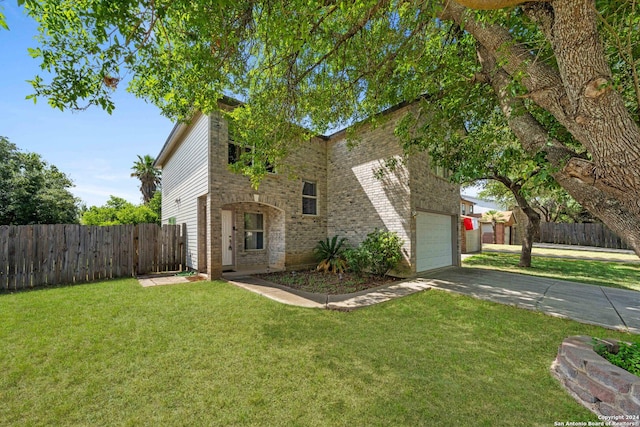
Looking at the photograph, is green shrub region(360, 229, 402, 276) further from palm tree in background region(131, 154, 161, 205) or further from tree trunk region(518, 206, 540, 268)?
palm tree in background region(131, 154, 161, 205)

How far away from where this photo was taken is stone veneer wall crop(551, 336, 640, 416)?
6.92 ft

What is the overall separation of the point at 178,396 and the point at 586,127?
444 centimetres

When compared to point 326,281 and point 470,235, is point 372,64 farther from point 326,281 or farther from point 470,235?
point 470,235

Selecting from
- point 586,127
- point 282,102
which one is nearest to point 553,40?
point 586,127

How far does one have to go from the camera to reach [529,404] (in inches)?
93.9

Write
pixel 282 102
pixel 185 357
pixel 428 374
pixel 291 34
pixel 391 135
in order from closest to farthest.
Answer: pixel 428 374 < pixel 185 357 < pixel 291 34 < pixel 282 102 < pixel 391 135

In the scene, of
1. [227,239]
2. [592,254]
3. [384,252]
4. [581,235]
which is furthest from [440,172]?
[581,235]

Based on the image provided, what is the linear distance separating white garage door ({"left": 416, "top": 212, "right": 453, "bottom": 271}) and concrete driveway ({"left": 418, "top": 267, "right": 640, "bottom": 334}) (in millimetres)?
700

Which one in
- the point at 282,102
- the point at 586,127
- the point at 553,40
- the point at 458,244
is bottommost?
the point at 458,244

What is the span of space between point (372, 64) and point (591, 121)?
4128 millimetres

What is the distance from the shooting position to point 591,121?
216cm

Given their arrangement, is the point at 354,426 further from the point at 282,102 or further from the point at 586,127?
the point at 282,102

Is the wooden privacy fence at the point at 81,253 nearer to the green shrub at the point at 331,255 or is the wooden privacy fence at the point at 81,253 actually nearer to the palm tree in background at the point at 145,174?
the green shrub at the point at 331,255

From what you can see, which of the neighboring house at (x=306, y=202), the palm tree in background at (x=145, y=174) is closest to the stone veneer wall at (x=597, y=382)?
the neighboring house at (x=306, y=202)
